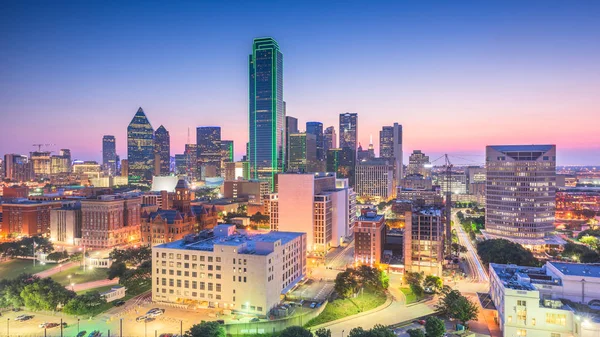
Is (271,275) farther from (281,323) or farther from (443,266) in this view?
(443,266)

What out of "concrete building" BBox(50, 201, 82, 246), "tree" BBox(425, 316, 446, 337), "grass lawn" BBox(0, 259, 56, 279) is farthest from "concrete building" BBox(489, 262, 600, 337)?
"concrete building" BBox(50, 201, 82, 246)

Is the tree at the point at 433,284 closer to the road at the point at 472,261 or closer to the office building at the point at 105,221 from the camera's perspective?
the road at the point at 472,261

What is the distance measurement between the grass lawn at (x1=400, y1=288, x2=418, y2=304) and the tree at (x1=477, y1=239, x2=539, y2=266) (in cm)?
2648

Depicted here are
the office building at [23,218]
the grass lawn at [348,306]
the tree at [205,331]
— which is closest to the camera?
the tree at [205,331]

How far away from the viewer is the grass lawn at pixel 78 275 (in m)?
88.1

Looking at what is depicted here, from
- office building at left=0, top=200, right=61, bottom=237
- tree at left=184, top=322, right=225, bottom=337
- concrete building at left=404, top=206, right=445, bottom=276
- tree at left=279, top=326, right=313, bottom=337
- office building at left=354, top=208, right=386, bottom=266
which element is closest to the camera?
tree at left=279, top=326, right=313, bottom=337

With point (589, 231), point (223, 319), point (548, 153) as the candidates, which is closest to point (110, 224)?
point (223, 319)

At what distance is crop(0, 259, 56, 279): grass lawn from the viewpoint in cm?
9411

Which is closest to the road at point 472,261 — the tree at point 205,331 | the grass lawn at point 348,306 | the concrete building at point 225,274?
the grass lawn at point 348,306

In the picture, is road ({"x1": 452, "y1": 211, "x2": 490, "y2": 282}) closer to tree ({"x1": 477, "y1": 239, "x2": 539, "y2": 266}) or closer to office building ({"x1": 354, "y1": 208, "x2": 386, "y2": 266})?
tree ({"x1": 477, "y1": 239, "x2": 539, "y2": 266})

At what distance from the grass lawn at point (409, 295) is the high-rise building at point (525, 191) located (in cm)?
5885

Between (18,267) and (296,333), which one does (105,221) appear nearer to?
(18,267)

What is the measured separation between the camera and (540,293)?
59.7 meters

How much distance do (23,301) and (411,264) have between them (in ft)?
251
